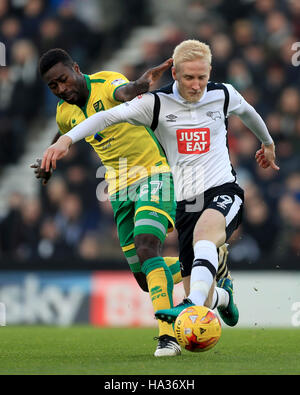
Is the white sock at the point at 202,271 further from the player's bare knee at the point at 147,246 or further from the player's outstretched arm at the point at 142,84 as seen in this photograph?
the player's outstretched arm at the point at 142,84

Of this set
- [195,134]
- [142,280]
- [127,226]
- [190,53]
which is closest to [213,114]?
[195,134]

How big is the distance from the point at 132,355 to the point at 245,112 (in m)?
1.97

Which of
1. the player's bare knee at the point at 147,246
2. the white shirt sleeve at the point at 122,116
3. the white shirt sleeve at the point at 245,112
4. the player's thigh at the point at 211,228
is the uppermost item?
the white shirt sleeve at the point at 245,112

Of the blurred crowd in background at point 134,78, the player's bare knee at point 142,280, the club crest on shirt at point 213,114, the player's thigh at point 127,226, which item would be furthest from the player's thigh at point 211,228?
the blurred crowd in background at point 134,78

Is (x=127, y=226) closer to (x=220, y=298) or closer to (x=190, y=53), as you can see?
(x=220, y=298)

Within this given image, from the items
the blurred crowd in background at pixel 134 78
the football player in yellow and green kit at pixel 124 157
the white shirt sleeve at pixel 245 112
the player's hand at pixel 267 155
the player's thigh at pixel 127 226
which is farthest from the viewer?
the blurred crowd in background at pixel 134 78

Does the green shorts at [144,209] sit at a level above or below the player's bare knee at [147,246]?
above

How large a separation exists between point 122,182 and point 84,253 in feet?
15.5

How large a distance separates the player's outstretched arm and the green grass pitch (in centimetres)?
189

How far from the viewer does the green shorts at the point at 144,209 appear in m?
6.57

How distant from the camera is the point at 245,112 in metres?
6.46

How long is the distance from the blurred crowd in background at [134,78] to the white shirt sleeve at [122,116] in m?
5.03
